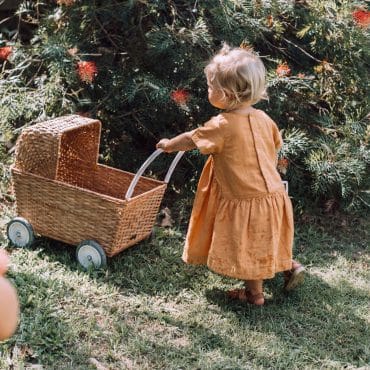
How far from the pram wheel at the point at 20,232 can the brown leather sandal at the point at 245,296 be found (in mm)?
1200

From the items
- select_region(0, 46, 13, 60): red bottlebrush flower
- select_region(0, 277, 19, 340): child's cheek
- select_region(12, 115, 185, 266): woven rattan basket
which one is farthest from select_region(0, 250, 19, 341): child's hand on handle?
select_region(0, 46, 13, 60): red bottlebrush flower

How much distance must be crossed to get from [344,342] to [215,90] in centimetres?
137

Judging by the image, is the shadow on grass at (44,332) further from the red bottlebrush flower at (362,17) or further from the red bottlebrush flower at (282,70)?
the red bottlebrush flower at (362,17)

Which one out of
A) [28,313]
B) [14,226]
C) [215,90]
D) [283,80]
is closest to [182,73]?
[283,80]

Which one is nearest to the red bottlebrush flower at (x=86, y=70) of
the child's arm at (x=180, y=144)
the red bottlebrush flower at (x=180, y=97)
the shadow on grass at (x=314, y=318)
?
the red bottlebrush flower at (x=180, y=97)

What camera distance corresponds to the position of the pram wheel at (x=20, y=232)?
386cm

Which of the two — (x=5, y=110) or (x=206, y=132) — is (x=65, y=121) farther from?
(x=206, y=132)

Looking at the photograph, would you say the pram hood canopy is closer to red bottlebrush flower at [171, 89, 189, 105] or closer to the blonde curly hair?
red bottlebrush flower at [171, 89, 189, 105]

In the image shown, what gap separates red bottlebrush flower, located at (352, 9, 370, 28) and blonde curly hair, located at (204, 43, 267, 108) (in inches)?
Result: 46.8

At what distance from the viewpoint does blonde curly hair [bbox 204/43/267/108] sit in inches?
124

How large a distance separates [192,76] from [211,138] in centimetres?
115

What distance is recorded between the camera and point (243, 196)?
10.9 feet

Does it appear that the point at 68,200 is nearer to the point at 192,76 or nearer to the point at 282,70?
the point at 192,76

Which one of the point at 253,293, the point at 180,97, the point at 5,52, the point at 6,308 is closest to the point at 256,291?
the point at 253,293
